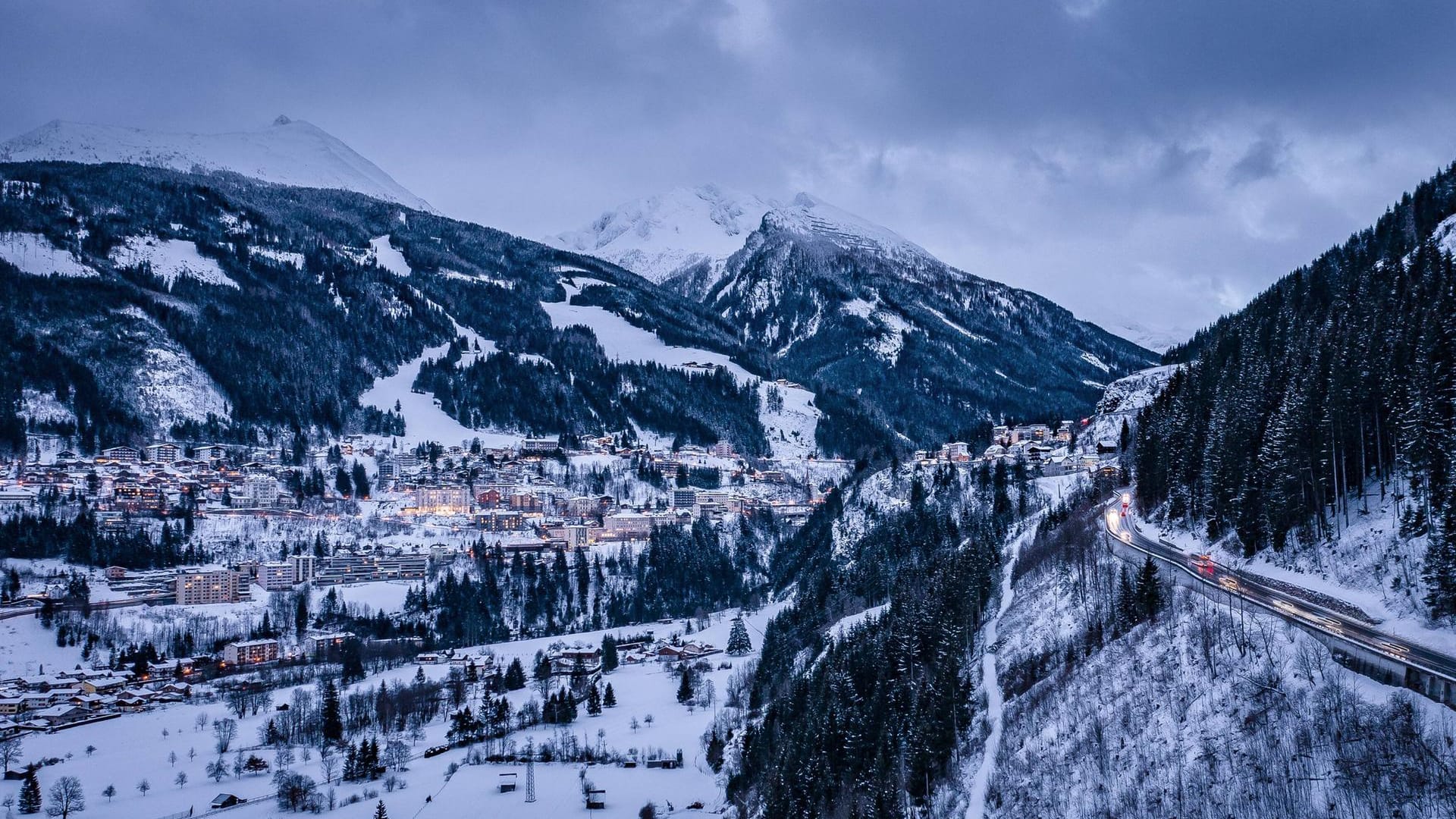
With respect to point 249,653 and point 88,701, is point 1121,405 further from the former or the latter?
point 88,701

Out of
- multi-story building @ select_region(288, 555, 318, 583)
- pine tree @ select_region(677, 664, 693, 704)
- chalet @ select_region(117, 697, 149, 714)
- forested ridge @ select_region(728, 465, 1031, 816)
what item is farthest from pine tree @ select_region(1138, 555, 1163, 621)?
multi-story building @ select_region(288, 555, 318, 583)

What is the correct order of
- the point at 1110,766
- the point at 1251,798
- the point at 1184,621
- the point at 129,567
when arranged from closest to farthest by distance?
the point at 1251,798 → the point at 1110,766 → the point at 1184,621 → the point at 129,567

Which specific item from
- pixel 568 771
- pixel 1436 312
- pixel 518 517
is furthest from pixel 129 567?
pixel 1436 312

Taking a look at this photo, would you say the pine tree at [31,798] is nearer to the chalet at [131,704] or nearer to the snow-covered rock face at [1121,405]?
the chalet at [131,704]

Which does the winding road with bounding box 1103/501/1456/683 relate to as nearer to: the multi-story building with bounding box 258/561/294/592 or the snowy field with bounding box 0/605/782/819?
the snowy field with bounding box 0/605/782/819

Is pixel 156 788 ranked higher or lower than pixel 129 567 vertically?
lower

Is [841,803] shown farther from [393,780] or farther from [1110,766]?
[393,780]
